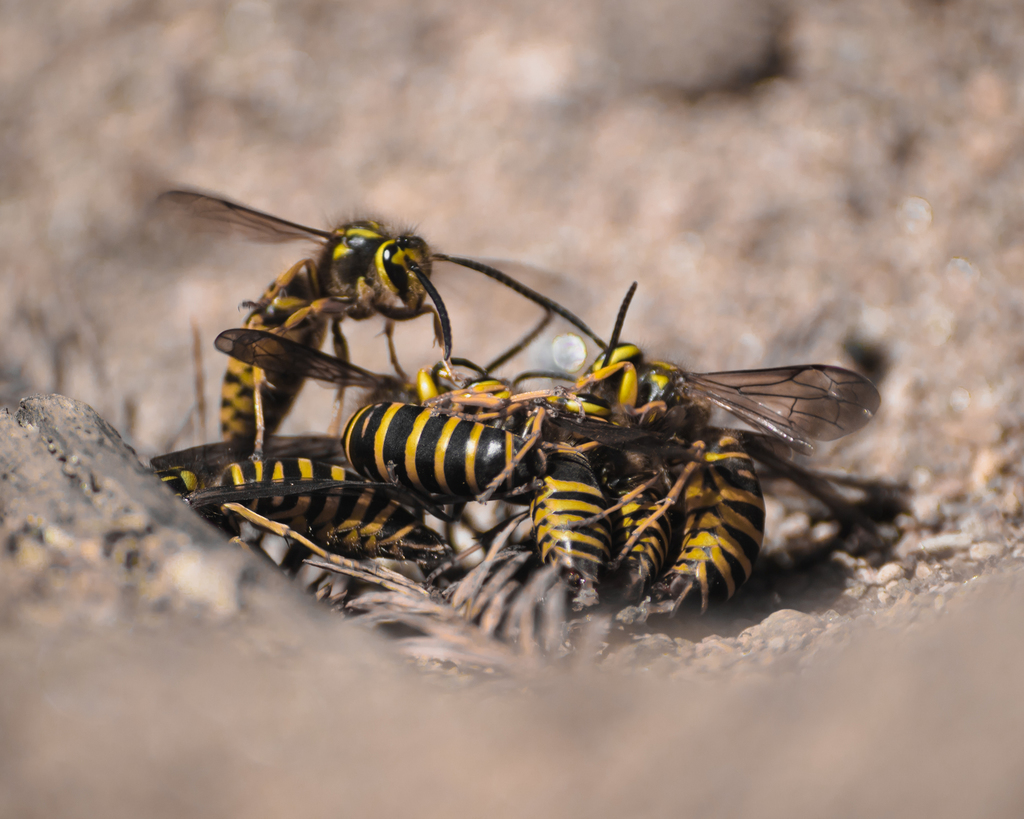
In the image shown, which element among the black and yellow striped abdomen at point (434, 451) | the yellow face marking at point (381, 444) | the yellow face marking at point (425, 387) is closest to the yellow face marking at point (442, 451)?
the black and yellow striped abdomen at point (434, 451)

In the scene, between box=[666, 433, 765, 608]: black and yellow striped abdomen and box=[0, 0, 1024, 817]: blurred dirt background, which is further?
box=[666, 433, 765, 608]: black and yellow striped abdomen

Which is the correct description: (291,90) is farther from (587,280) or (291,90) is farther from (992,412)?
(992,412)

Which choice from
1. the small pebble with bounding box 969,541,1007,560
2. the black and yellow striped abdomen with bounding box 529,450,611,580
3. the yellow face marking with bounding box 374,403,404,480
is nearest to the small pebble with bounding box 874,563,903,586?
the small pebble with bounding box 969,541,1007,560

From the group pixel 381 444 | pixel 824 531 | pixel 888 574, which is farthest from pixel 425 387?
pixel 888 574

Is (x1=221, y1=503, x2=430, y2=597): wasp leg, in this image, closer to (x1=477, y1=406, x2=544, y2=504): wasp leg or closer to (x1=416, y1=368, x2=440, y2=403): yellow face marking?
(x1=477, y1=406, x2=544, y2=504): wasp leg

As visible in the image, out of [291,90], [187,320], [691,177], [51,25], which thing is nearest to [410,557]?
[187,320]

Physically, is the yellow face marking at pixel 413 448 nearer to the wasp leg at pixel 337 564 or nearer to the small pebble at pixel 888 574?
the wasp leg at pixel 337 564
